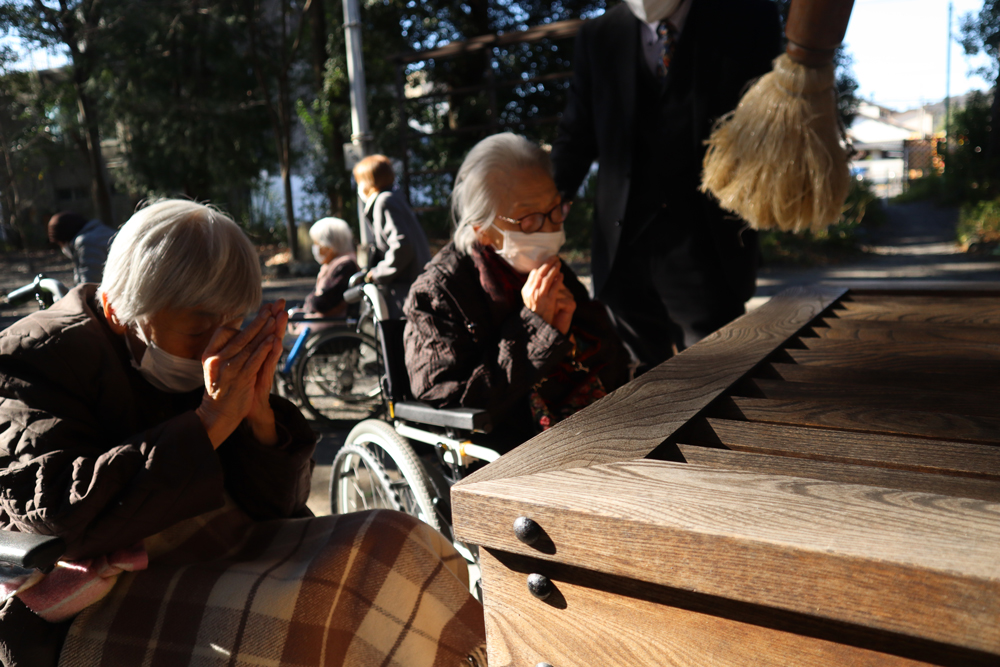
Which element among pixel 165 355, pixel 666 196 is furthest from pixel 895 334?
pixel 165 355

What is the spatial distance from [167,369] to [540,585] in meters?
0.88

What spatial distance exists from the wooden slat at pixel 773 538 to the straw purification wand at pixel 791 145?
3.92 feet

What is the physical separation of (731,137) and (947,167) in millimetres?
23128

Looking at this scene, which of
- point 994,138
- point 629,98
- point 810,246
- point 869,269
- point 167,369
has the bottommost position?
point 869,269

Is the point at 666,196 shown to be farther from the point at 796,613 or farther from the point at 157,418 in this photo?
the point at 796,613

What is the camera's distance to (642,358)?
247cm

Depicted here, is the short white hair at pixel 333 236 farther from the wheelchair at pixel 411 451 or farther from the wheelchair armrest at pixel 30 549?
the wheelchair armrest at pixel 30 549

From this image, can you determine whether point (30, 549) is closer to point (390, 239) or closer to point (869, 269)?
point (390, 239)

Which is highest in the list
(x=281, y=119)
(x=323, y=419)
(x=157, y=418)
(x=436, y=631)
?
(x=281, y=119)

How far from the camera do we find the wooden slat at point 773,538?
0.60 metres

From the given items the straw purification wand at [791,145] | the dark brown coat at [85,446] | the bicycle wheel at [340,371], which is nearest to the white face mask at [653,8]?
the straw purification wand at [791,145]

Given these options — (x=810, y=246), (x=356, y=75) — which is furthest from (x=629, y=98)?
(x=810, y=246)

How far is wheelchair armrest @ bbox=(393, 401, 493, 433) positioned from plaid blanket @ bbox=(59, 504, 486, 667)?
0.95 feet

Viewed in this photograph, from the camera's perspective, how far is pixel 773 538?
A: 0.67 m
